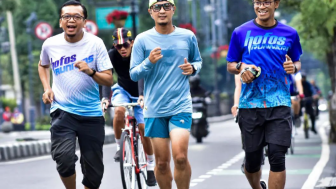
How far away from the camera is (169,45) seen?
7.65 m

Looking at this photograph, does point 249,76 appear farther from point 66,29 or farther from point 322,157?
point 322,157

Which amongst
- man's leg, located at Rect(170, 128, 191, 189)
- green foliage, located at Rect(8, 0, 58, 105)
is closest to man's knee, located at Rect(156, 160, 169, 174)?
man's leg, located at Rect(170, 128, 191, 189)

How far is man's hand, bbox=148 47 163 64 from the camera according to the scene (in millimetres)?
7359

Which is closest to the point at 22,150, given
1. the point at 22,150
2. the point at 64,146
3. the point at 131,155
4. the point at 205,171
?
the point at 22,150

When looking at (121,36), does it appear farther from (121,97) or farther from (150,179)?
(150,179)

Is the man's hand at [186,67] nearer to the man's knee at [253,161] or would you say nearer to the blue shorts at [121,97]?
the man's knee at [253,161]

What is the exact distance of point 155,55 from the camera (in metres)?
7.36

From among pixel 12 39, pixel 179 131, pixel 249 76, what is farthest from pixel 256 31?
pixel 12 39

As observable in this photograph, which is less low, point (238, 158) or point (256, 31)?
point (256, 31)

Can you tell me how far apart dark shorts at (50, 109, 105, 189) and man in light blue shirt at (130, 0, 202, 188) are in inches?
20.2

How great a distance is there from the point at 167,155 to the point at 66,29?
56.1 inches

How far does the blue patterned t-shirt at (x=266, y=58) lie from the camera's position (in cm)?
761

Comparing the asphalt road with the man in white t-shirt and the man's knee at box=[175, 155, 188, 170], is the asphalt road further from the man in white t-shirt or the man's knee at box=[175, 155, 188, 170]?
the man in white t-shirt

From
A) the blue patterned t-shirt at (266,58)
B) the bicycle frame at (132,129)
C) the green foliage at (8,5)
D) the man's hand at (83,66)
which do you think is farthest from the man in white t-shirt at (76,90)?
the green foliage at (8,5)
